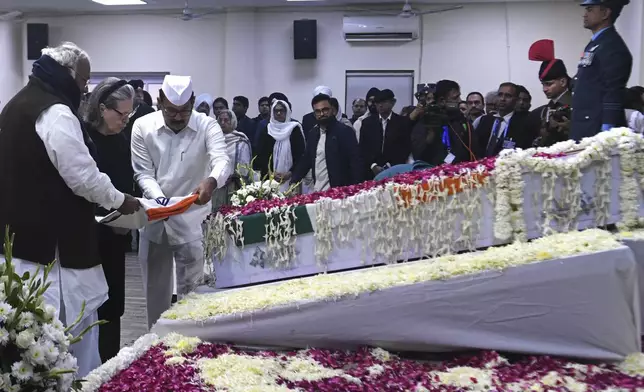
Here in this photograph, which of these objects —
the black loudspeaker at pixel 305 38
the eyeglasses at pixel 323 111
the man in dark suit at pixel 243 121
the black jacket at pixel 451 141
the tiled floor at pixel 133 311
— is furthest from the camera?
the black loudspeaker at pixel 305 38

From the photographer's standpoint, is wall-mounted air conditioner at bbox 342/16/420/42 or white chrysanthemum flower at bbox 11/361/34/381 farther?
wall-mounted air conditioner at bbox 342/16/420/42

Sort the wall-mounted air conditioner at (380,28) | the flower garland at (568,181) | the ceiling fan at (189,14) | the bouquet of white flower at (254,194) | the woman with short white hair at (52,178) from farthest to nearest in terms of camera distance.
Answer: the wall-mounted air conditioner at (380,28) → the ceiling fan at (189,14) → the bouquet of white flower at (254,194) → the woman with short white hair at (52,178) → the flower garland at (568,181)

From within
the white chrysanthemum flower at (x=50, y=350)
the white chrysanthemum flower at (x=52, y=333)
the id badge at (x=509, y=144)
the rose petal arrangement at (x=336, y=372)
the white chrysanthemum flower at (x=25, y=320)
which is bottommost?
the rose petal arrangement at (x=336, y=372)

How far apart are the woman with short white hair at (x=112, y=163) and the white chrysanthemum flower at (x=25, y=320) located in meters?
1.46

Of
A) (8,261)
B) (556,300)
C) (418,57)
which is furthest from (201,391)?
(418,57)

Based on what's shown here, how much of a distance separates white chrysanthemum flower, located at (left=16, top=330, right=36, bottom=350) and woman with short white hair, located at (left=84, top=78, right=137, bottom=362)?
4.92 ft

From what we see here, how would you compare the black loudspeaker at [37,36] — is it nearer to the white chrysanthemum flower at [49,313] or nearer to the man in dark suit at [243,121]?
the man in dark suit at [243,121]

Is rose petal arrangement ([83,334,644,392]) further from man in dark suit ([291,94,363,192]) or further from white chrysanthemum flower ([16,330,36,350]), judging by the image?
man in dark suit ([291,94,363,192])

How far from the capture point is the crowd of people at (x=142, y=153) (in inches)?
82.7

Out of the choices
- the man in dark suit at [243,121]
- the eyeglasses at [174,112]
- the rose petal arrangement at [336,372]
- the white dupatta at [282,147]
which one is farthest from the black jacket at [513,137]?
the man in dark suit at [243,121]

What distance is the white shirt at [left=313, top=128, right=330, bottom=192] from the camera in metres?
4.41

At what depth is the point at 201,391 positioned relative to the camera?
156 cm

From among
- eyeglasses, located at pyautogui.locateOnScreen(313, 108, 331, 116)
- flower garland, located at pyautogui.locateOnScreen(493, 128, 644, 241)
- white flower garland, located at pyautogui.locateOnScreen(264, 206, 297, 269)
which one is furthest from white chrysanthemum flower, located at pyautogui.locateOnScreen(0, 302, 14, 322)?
eyeglasses, located at pyautogui.locateOnScreen(313, 108, 331, 116)

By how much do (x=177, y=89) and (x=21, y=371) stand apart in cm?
186
